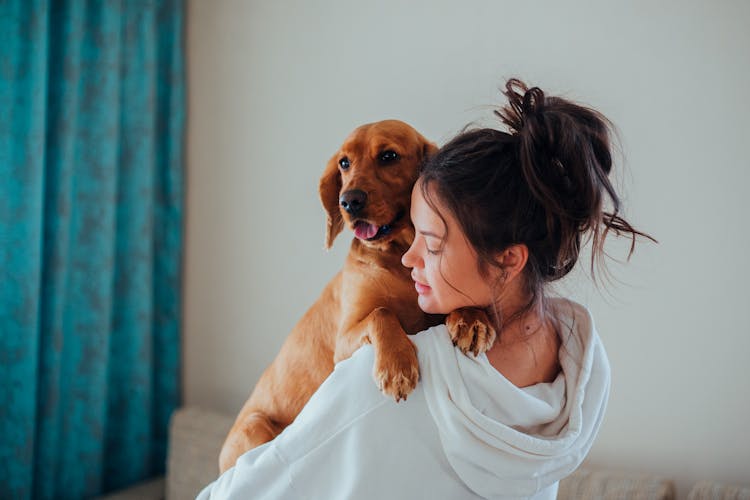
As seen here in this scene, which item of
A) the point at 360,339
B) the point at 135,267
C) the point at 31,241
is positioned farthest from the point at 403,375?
the point at 135,267

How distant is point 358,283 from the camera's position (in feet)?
4.26

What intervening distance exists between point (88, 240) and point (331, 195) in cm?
158

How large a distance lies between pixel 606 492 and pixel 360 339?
106 centimetres

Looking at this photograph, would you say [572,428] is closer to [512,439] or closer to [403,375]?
[512,439]

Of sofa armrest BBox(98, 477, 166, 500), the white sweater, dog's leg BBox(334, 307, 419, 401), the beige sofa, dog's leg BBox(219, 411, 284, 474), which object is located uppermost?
dog's leg BBox(334, 307, 419, 401)

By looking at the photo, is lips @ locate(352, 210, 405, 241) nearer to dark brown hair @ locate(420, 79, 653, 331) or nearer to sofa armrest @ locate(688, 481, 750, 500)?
dark brown hair @ locate(420, 79, 653, 331)

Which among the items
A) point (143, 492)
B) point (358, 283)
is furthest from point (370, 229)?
point (143, 492)

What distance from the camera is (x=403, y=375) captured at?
0.90m

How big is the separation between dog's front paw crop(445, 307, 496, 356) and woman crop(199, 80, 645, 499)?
0.02m

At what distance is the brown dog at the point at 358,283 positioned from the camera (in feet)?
4.13

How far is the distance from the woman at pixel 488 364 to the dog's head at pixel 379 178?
10.2 inches

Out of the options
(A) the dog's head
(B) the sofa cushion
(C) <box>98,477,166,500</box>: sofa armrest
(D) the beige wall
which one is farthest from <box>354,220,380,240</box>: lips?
(C) <box>98,477,166,500</box>: sofa armrest

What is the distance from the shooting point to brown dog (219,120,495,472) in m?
1.26

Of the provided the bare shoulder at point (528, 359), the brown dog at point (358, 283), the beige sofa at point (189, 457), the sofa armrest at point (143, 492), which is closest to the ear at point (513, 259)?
the bare shoulder at point (528, 359)
